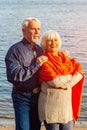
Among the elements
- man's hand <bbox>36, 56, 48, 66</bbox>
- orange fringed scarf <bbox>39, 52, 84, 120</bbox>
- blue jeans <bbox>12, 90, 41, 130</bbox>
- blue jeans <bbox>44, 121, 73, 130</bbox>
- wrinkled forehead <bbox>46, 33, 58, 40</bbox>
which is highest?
wrinkled forehead <bbox>46, 33, 58, 40</bbox>

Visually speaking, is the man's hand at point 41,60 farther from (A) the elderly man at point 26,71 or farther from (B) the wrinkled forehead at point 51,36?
(B) the wrinkled forehead at point 51,36

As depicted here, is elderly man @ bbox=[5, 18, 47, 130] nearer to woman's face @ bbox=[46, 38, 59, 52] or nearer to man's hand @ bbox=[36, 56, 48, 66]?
man's hand @ bbox=[36, 56, 48, 66]

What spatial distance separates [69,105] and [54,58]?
47cm

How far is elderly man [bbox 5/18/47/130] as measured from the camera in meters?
4.72

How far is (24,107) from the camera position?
4852 mm

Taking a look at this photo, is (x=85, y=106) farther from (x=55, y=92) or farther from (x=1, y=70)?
(x=55, y=92)

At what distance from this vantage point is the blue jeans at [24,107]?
4844mm

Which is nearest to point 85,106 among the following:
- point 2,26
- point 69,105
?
point 69,105

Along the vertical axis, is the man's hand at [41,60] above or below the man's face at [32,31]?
below

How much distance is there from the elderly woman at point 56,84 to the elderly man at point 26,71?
2.7 inches

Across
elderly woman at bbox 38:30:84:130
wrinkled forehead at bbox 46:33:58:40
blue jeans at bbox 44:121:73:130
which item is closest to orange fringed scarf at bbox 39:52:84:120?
elderly woman at bbox 38:30:84:130

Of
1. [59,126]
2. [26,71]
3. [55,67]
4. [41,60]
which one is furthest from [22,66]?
[59,126]

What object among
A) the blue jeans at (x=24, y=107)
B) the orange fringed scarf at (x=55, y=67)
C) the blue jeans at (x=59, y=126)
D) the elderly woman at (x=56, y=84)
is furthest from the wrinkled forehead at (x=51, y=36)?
the blue jeans at (x=59, y=126)

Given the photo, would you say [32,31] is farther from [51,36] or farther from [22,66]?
[22,66]
